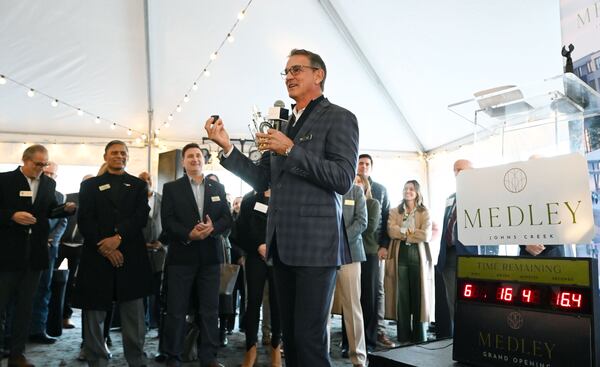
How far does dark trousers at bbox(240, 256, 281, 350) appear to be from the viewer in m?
3.12

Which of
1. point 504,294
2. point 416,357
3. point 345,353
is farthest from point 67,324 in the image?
point 504,294

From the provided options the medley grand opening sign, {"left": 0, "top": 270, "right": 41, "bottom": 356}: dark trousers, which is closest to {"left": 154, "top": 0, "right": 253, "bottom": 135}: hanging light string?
{"left": 0, "top": 270, "right": 41, "bottom": 356}: dark trousers

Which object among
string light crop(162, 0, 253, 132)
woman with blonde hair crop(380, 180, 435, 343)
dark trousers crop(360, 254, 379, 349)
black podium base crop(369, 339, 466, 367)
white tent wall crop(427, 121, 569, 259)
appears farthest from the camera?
string light crop(162, 0, 253, 132)

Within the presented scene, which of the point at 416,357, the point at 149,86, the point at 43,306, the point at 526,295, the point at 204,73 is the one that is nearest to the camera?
the point at 526,295

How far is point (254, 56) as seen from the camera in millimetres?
6906

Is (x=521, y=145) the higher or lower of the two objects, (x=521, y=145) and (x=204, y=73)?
the lower

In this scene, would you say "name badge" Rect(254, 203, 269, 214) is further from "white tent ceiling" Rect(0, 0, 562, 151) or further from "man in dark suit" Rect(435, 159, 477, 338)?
"white tent ceiling" Rect(0, 0, 562, 151)

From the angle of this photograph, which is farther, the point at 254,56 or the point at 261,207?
Result: the point at 254,56

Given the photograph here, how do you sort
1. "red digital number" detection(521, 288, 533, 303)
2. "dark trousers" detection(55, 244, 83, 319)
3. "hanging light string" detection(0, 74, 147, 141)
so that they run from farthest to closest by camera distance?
"hanging light string" detection(0, 74, 147, 141)
"dark trousers" detection(55, 244, 83, 319)
"red digital number" detection(521, 288, 533, 303)

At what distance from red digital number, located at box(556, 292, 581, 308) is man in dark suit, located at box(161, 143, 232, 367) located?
2.18 meters

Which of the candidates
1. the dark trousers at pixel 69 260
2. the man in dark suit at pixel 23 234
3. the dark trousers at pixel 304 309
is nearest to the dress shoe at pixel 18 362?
the man in dark suit at pixel 23 234

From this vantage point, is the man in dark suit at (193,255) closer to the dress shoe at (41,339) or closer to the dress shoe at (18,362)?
the dress shoe at (18,362)

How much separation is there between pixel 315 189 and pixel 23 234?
2607 millimetres

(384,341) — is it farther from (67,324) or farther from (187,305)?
(67,324)
